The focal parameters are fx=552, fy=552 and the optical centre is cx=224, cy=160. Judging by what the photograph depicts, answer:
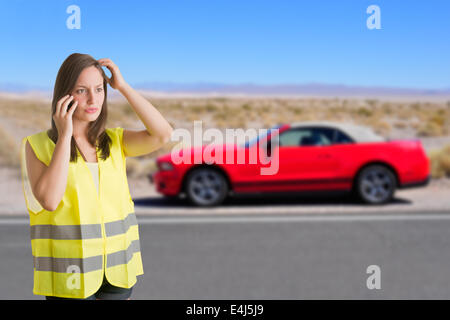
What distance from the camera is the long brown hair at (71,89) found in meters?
1.23

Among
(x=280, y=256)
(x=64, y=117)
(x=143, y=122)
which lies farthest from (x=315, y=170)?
(x=64, y=117)

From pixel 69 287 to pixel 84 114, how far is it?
16.5 inches

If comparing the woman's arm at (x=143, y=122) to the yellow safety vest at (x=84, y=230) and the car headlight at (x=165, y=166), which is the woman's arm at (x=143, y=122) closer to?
the yellow safety vest at (x=84, y=230)

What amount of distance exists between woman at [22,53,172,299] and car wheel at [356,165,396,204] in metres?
9.14

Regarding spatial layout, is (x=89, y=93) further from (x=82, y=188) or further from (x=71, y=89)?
(x=82, y=188)

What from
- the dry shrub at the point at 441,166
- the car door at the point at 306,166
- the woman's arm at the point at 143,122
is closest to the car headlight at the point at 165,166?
the car door at the point at 306,166

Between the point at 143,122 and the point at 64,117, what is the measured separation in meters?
0.20

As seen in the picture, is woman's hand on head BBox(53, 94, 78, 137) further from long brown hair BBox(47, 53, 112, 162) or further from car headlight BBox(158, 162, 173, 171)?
car headlight BBox(158, 162, 173, 171)

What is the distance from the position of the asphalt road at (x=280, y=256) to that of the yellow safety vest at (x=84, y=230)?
12.7ft

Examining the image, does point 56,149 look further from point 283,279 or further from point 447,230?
point 447,230

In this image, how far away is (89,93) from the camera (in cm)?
124

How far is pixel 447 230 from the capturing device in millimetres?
8219

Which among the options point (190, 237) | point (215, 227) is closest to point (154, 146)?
point (190, 237)
